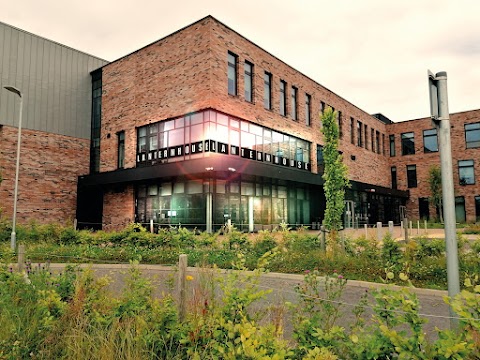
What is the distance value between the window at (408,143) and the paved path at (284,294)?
1637 inches

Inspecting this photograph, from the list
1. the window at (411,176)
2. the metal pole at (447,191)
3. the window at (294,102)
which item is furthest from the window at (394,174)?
the metal pole at (447,191)

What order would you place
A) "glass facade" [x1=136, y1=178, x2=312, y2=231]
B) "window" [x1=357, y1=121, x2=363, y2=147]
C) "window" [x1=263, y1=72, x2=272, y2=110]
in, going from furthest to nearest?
"window" [x1=357, y1=121, x2=363, y2=147] → "window" [x1=263, y1=72, x2=272, y2=110] → "glass facade" [x1=136, y1=178, x2=312, y2=231]

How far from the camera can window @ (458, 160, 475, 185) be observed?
40250 mm

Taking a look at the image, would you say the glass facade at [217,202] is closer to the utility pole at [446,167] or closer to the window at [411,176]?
the utility pole at [446,167]

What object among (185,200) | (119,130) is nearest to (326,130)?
(185,200)

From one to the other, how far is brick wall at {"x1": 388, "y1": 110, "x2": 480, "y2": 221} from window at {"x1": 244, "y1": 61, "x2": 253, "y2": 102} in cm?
2820

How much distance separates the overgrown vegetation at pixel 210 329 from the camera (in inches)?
102

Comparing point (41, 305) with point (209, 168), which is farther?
point (209, 168)

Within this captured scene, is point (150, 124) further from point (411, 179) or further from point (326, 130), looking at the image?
point (411, 179)

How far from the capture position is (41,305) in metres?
4.25

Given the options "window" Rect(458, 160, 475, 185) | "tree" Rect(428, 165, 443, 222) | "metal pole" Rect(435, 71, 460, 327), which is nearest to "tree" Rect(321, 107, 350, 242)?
"metal pole" Rect(435, 71, 460, 327)

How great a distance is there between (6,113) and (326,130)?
2314 centimetres

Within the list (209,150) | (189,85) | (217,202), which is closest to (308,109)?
(189,85)

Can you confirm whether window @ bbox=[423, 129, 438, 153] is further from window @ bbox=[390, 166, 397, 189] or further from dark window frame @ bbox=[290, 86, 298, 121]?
dark window frame @ bbox=[290, 86, 298, 121]
